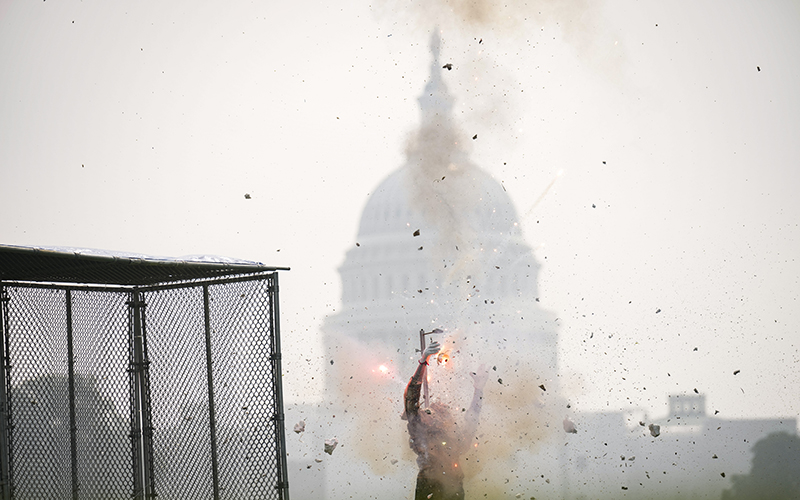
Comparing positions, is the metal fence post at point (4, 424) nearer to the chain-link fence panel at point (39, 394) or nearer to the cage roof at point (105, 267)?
the chain-link fence panel at point (39, 394)

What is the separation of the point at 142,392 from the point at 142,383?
68 mm

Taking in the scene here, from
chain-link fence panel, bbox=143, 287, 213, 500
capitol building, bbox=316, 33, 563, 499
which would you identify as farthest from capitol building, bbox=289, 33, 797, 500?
chain-link fence panel, bbox=143, 287, 213, 500

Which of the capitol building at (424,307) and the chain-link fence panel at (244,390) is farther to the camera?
the capitol building at (424,307)

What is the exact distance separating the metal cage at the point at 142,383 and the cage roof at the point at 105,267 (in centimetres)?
2

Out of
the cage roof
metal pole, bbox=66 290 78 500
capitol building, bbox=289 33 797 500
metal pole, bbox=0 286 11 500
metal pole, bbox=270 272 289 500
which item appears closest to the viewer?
the cage roof

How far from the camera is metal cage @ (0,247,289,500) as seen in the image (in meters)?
5.70

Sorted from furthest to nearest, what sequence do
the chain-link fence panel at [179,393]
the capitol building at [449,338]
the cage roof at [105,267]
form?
the capitol building at [449,338] < the chain-link fence panel at [179,393] < the cage roof at [105,267]

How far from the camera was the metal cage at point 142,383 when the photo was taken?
570 cm

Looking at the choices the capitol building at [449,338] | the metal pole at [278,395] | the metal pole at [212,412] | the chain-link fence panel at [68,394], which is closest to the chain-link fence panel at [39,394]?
the chain-link fence panel at [68,394]

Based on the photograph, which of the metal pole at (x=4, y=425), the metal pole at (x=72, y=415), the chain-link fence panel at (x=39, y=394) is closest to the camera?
the metal pole at (x=4, y=425)

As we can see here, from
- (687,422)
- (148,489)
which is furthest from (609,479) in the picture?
(148,489)

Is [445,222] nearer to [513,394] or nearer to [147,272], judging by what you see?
[513,394]

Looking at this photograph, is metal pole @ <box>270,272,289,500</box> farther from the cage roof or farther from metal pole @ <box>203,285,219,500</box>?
metal pole @ <box>203,285,219,500</box>

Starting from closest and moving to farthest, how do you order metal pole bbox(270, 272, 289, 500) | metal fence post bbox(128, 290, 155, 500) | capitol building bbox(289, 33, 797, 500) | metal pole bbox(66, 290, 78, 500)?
metal pole bbox(270, 272, 289, 500) < metal pole bbox(66, 290, 78, 500) < metal fence post bbox(128, 290, 155, 500) < capitol building bbox(289, 33, 797, 500)
